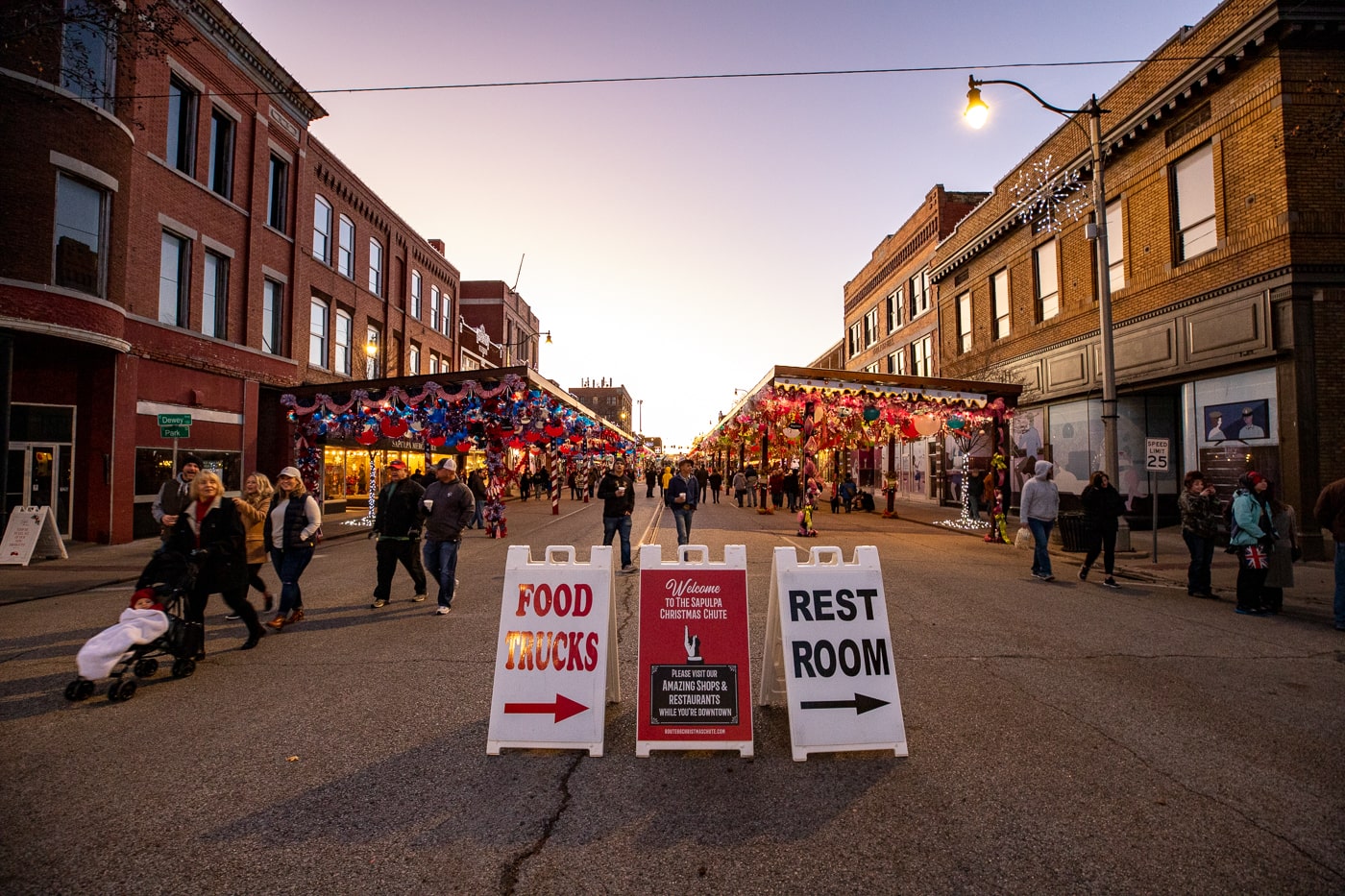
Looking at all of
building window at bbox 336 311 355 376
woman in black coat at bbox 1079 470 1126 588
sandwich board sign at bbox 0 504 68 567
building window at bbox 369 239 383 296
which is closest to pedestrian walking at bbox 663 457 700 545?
woman in black coat at bbox 1079 470 1126 588

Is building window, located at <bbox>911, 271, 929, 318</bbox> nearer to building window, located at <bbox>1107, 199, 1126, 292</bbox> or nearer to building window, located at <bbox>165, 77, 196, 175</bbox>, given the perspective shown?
building window, located at <bbox>1107, 199, 1126, 292</bbox>

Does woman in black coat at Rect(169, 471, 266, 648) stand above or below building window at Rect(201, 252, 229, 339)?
below

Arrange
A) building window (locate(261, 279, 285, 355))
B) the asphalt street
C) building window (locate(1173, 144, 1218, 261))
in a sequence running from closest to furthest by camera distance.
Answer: the asphalt street < building window (locate(1173, 144, 1218, 261)) < building window (locate(261, 279, 285, 355))

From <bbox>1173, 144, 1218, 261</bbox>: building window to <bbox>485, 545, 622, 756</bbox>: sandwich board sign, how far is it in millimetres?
16483

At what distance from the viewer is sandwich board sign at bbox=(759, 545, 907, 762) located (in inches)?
160

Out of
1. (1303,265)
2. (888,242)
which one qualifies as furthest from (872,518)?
(888,242)

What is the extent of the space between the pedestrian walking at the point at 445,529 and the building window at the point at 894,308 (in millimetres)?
30621

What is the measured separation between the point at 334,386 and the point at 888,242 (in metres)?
29.7

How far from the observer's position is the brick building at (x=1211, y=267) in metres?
12.4

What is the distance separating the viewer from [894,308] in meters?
35.6

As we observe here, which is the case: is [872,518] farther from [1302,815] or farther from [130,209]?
[130,209]

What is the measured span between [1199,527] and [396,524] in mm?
10549

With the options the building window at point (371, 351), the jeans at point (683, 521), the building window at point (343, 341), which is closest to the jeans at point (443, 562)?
the jeans at point (683, 521)

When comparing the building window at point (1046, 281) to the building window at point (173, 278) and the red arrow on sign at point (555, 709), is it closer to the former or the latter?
the red arrow on sign at point (555, 709)
